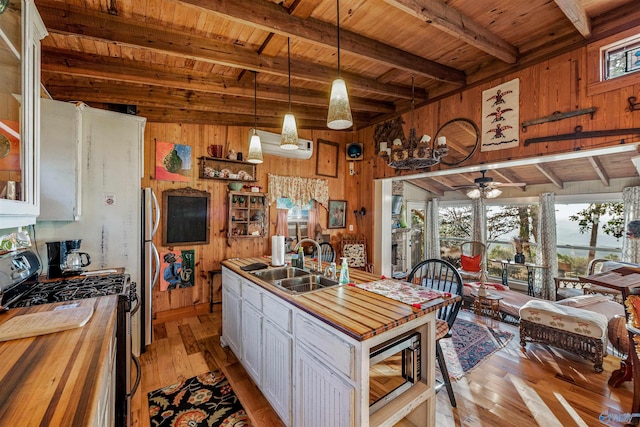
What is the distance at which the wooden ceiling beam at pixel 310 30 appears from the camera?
1746mm

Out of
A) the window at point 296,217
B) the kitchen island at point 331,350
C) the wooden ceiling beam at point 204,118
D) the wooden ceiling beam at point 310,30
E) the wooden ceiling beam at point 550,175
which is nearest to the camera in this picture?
the kitchen island at point 331,350

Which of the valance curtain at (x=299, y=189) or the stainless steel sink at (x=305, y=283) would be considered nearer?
the stainless steel sink at (x=305, y=283)

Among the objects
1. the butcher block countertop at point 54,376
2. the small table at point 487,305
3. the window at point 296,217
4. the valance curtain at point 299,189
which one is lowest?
the small table at point 487,305

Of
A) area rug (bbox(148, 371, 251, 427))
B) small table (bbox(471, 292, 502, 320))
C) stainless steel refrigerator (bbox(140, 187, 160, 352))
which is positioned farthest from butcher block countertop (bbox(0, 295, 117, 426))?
small table (bbox(471, 292, 502, 320))

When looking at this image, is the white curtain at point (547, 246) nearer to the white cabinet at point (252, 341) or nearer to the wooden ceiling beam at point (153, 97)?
the wooden ceiling beam at point (153, 97)

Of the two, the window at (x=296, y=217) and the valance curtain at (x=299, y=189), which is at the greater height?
the valance curtain at (x=299, y=189)

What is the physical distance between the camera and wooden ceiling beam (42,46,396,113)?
2.23 meters

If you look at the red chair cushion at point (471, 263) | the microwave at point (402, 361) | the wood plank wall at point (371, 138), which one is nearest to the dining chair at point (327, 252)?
the wood plank wall at point (371, 138)

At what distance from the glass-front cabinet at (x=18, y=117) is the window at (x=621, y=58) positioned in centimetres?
384

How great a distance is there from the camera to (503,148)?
109 inches

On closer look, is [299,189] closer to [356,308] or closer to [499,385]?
[356,308]

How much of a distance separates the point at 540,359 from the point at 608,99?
2507 mm

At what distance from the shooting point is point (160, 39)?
6.70ft

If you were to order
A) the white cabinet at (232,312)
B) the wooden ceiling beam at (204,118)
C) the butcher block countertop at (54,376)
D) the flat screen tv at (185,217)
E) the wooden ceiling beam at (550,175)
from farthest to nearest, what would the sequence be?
the wooden ceiling beam at (550,175) < the flat screen tv at (185,217) < the wooden ceiling beam at (204,118) < the white cabinet at (232,312) < the butcher block countertop at (54,376)
